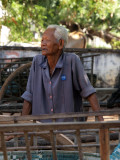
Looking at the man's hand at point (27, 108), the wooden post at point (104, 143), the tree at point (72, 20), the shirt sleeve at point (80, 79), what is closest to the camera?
the wooden post at point (104, 143)

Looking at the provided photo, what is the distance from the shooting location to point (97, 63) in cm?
968

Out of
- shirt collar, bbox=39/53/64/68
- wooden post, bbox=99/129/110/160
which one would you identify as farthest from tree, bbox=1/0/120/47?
wooden post, bbox=99/129/110/160

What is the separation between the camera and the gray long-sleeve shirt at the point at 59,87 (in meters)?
2.54

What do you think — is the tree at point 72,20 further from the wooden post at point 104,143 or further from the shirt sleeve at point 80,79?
the wooden post at point 104,143

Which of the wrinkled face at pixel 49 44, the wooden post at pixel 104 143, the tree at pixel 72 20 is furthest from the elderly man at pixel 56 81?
the tree at pixel 72 20

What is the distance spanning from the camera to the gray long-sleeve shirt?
2543 millimetres

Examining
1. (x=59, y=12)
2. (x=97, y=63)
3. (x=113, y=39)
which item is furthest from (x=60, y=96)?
(x=113, y=39)

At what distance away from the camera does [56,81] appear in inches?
100

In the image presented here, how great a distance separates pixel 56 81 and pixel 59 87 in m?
0.06

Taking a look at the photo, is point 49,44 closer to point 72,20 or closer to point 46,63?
point 46,63

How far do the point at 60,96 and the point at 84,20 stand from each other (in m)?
17.4

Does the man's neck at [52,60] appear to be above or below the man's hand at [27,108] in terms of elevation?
above

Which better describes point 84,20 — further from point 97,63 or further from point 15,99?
point 15,99

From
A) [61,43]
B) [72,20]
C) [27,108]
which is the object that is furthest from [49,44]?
[72,20]
